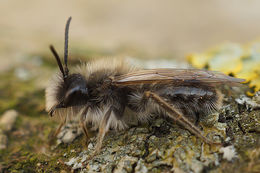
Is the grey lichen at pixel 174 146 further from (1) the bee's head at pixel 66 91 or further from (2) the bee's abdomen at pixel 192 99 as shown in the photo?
(1) the bee's head at pixel 66 91

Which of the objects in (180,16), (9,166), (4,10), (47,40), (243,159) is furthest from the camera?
(180,16)

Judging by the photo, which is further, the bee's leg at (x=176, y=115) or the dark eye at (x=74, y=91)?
the dark eye at (x=74, y=91)

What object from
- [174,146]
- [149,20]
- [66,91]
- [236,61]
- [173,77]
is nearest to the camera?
[174,146]

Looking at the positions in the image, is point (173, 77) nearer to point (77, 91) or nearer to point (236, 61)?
point (77, 91)

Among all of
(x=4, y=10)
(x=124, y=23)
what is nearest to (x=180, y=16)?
(x=124, y=23)

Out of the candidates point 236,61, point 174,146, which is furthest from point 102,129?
point 236,61

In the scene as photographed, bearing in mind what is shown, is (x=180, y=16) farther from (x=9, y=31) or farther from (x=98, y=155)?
(x=98, y=155)

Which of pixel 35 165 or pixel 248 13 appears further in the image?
pixel 248 13

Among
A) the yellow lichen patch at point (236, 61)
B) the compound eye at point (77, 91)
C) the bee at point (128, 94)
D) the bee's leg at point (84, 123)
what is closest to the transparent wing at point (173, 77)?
the bee at point (128, 94)
